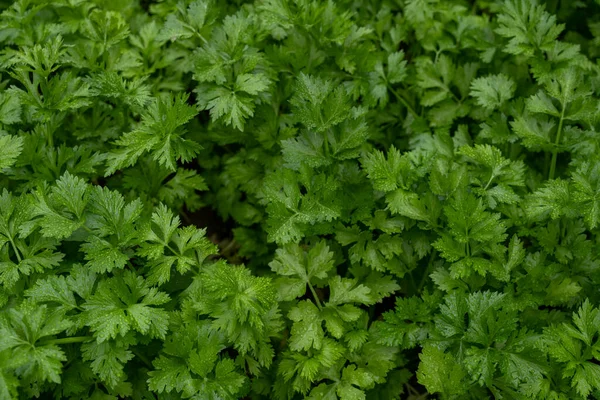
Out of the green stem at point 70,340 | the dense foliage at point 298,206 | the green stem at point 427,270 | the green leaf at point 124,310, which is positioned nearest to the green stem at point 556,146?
the dense foliage at point 298,206

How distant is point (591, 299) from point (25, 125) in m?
2.63

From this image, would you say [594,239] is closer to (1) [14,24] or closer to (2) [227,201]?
(2) [227,201]

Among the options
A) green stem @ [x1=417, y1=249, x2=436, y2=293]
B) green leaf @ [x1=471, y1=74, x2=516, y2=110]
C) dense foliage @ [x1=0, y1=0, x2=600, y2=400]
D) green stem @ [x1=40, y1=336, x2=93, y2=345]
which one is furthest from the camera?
green leaf @ [x1=471, y1=74, x2=516, y2=110]

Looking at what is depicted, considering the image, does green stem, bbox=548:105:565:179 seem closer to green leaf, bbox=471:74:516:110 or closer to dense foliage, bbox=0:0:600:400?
dense foliage, bbox=0:0:600:400

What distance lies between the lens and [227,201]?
9.82 feet

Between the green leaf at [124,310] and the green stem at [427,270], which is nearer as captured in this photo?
the green leaf at [124,310]

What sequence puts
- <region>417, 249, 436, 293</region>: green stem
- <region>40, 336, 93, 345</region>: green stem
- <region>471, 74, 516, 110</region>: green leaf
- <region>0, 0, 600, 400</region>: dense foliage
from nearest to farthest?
<region>40, 336, 93, 345</region>: green stem → <region>0, 0, 600, 400</region>: dense foliage → <region>417, 249, 436, 293</region>: green stem → <region>471, 74, 516, 110</region>: green leaf

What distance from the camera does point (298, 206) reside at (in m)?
2.46

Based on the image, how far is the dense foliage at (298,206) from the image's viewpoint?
223 cm

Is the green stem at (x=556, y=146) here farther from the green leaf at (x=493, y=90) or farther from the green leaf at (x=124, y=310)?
the green leaf at (x=124, y=310)

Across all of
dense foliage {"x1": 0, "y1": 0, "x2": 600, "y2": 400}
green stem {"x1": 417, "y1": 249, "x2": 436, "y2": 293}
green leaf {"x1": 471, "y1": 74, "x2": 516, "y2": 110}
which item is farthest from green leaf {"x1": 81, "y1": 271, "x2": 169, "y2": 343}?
green leaf {"x1": 471, "y1": 74, "x2": 516, "y2": 110}

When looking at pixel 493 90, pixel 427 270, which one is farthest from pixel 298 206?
pixel 493 90

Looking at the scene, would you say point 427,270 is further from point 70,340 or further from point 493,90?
point 70,340

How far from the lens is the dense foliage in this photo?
87.7 inches
